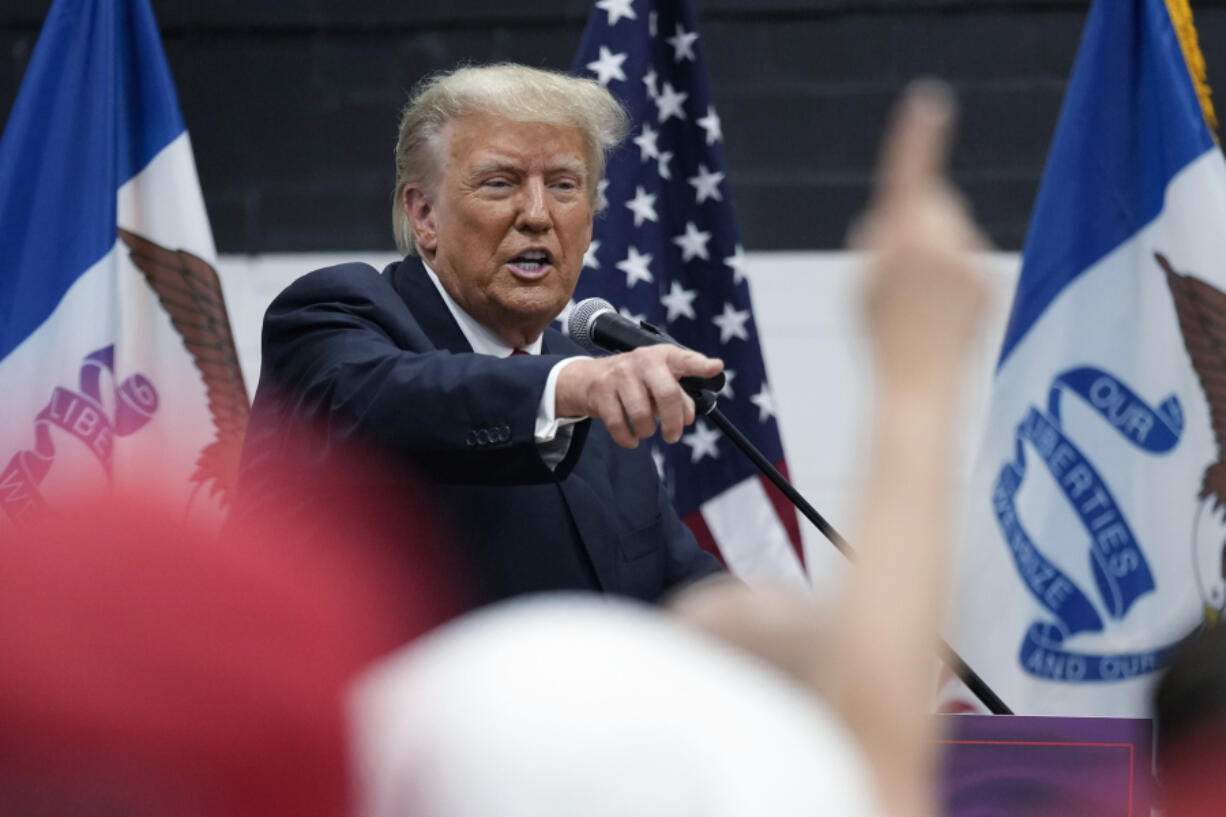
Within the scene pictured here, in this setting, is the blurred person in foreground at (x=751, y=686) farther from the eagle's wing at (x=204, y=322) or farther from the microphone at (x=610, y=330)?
the eagle's wing at (x=204, y=322)

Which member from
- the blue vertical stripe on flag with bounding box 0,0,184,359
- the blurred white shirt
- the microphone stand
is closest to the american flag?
the blue vertical stripe on flag with bounding box 0,0,184,359

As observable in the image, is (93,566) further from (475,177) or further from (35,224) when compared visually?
(35,224)

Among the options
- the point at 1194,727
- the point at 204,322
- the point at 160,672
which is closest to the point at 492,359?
the point at 1194,727

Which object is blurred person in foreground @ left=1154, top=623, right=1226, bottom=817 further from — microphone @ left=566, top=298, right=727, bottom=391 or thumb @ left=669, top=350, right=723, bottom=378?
microphone @ left=566, top=298, right=727, bottom=391

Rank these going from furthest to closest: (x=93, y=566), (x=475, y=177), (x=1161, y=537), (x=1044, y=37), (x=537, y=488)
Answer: (x=1044, y=37), (x=1161, y=537), (x=475, y=177), (x=537, y=488), (x=93, y=566)

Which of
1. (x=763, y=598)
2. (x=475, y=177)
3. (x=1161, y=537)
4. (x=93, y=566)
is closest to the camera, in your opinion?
(x=93, y=566)

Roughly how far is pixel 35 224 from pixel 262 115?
0.83m

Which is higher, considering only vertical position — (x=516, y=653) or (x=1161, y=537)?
(x=516, y=653)

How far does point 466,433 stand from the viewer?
→ 169cm

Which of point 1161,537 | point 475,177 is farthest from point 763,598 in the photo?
point 1161,537

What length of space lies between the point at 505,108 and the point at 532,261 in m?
0.18

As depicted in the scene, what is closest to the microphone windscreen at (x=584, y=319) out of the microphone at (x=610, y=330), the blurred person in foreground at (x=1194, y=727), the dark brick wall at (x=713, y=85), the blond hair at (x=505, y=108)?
the microphone at (x=610, y=330)

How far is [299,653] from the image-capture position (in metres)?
0.52

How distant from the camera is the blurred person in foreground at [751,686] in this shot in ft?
1.77
